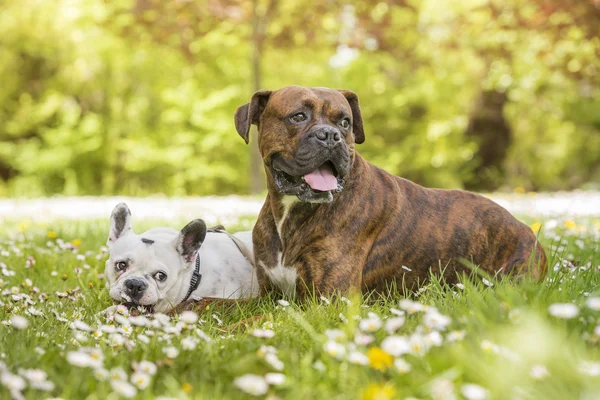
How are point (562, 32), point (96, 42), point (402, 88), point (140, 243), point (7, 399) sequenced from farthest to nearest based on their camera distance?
point (402, 88) → point (96, 42) → point (562, 32) → point (140, 243) → point (7, 399)

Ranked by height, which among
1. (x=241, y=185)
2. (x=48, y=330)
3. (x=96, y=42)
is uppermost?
(x=96, y=42)

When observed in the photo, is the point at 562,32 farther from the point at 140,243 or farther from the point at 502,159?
the point at 140,243

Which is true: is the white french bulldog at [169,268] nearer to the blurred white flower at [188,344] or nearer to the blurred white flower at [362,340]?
the blurred white flower at [188,344]

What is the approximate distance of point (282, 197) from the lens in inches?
150

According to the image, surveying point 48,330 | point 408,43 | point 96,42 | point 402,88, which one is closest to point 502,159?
point 402,88

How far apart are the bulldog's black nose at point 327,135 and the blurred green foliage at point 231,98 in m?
11.3

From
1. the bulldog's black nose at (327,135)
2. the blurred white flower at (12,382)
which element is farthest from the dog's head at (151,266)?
the blurred white flower at (12,382)

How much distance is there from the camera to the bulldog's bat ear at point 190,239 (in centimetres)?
Answer: 388

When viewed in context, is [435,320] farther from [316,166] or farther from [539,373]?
[316,166]

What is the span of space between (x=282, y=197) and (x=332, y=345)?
5.93 ft

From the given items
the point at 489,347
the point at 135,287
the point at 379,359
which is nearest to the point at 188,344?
the point at 379,359

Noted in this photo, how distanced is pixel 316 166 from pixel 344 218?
0.40 meters

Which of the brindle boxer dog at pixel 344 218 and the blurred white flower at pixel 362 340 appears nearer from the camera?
the blurred white flower at pixel 362 340

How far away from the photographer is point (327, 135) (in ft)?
11.2
